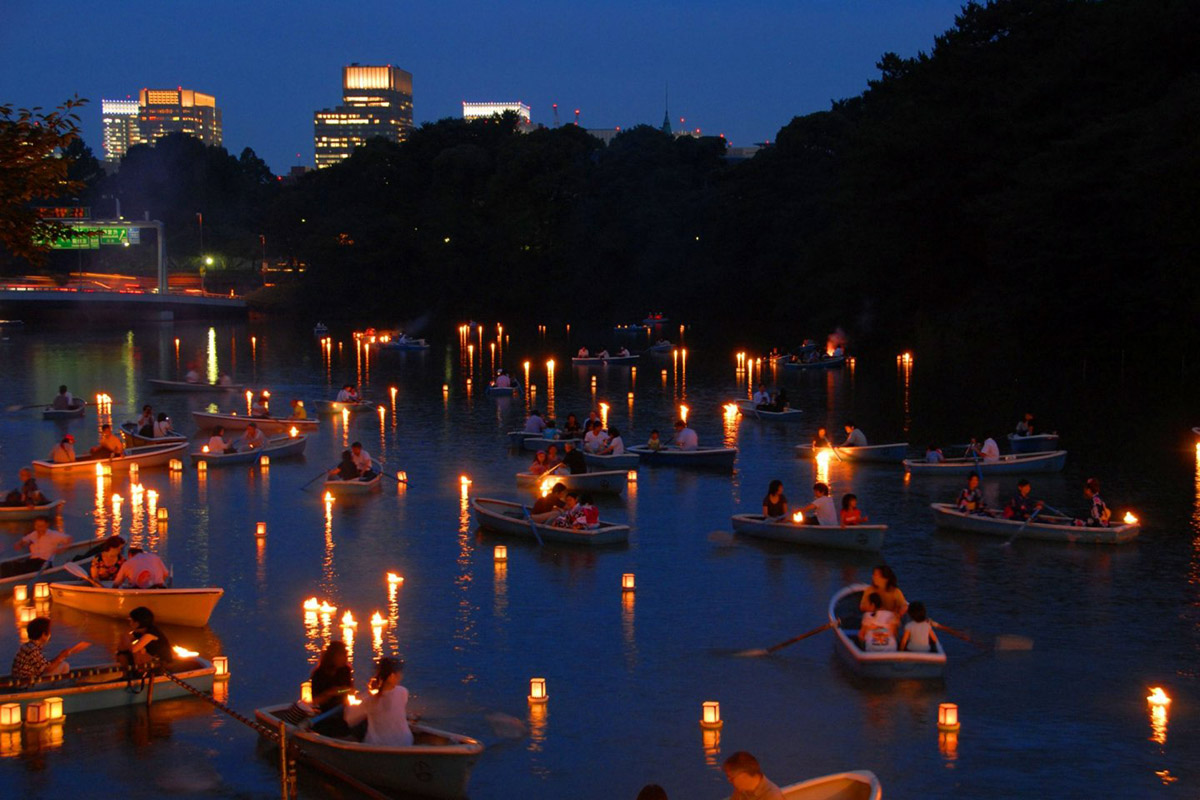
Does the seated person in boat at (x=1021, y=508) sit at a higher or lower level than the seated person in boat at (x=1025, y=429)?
lower

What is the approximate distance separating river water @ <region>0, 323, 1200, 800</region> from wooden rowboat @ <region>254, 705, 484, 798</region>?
449 mm

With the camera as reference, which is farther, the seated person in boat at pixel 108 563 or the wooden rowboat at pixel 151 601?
the seated person in boat at pixel 108 563

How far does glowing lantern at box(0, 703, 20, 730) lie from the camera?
42.5 ft

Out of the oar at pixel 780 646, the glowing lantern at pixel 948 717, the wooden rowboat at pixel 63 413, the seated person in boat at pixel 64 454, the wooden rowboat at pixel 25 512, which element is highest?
the wooden rowboat at pixel 63 413

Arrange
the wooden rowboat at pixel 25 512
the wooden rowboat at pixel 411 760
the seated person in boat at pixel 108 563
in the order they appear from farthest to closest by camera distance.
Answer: the wooden rowboat at pixel 25 512 → the seated person in boat at pixel 108 563 → the wooden rowboat at pixel 411 760

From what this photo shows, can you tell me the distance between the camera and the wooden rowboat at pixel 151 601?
16.5 metres

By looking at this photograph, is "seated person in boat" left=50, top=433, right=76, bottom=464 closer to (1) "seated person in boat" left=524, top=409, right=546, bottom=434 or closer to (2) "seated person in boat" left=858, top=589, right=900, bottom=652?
(1) "seated person in boat" left=524, top=409, right=546, bottom=434

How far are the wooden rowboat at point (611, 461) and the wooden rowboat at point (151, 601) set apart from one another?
1311 cm

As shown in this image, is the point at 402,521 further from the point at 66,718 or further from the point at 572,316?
the point at 572,316

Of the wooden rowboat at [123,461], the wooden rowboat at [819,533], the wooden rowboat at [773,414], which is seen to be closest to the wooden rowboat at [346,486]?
the wooden rowboat at [123,461]

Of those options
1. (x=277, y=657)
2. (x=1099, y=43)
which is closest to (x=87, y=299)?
(x=1099, y=43)

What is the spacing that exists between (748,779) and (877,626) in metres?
6.07

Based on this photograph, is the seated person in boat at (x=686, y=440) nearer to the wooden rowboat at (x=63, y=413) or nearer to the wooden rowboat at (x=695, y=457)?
the wooden rowboat at (x=695, y=457)

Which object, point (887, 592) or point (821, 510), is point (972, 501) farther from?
point (887, 592)
